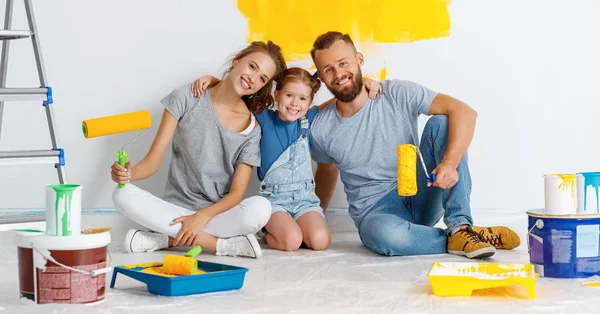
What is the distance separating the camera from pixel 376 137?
102 inches

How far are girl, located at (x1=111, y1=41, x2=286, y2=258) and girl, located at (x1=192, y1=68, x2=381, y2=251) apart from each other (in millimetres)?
49

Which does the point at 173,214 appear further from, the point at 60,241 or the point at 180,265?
the point at 60,241

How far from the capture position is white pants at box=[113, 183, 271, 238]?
95.7 inches

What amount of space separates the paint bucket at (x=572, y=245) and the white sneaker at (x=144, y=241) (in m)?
1.27

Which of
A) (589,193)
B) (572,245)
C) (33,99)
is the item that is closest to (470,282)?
(572,245)

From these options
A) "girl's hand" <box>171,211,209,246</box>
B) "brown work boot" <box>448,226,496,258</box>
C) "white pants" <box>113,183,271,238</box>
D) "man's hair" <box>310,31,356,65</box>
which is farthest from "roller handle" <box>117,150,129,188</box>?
"brown work boot" <box>448,226,496,258</box>

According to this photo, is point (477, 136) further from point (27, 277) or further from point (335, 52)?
point (27, 277)

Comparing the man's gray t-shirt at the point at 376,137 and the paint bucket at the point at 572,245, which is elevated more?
the man's gray t-shirt at the point at 376,137

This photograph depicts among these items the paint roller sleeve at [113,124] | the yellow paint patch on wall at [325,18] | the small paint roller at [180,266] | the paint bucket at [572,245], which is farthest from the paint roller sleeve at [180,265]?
the yellow paint patch on wall at [325,18]

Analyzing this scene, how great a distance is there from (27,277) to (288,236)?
107 centimetres

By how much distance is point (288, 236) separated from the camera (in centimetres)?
250

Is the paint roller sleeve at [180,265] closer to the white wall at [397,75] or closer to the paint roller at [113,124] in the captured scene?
the paint roller at [113,124]

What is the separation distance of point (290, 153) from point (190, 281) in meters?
1.01

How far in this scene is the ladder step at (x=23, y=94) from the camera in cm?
224
